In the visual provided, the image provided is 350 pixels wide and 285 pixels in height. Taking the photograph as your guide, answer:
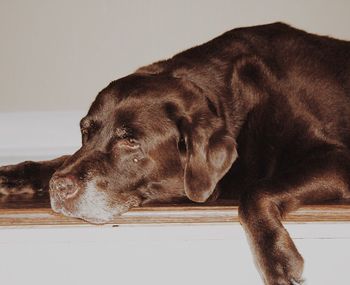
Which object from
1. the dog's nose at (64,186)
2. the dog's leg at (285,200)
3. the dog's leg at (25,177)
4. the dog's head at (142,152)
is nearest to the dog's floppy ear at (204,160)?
the dog's head at (142,152)

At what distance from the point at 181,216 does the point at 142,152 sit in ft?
0.98

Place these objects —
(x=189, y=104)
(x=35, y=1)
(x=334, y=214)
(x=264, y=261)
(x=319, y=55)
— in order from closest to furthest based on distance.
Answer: (x=264, y=261)
(x=334, y=214)
(x=189, y=104)
(x=319, y=55)
(x=35, y=1)

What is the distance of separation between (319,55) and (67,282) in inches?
57.2

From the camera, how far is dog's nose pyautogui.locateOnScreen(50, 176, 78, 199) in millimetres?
1591

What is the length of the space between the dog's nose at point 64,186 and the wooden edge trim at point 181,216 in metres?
0.10

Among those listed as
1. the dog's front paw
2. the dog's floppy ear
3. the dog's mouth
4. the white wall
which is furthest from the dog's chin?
the white wall

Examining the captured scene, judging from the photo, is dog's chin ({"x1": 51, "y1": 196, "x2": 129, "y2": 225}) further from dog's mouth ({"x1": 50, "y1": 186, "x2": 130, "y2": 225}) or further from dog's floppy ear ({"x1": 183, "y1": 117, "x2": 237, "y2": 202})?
dog's floppy ear ({"x1": 183, "y1": 117, "x2": 237, "y2": 202})

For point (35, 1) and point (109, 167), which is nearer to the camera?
point (109, 167)

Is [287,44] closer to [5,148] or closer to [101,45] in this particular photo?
[101,45]

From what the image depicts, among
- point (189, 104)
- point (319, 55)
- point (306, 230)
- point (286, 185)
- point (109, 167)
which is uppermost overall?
point (319, 55)

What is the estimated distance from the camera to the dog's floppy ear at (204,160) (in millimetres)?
1670

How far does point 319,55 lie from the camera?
6.32 ft

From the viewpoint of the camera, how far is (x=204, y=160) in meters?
1.67

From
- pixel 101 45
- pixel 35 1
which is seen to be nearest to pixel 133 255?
pixel 101 45
